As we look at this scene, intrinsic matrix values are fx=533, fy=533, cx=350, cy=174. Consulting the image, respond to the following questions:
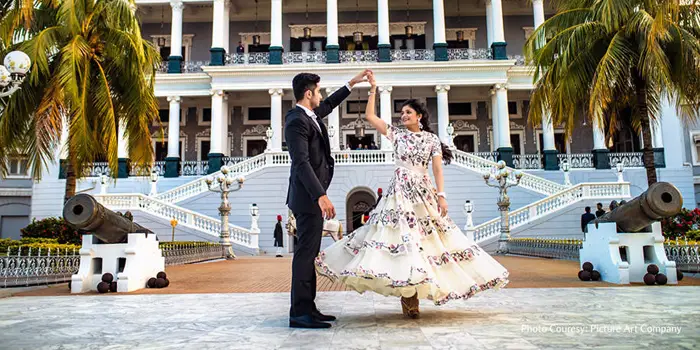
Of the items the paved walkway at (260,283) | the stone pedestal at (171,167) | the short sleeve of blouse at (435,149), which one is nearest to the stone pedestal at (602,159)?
the paved walkway at (260,283)

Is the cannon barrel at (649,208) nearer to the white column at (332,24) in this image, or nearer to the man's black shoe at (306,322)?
the man's black shoe at (306,322)

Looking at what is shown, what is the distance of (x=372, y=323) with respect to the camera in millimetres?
4074

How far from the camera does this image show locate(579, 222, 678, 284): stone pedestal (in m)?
7.28

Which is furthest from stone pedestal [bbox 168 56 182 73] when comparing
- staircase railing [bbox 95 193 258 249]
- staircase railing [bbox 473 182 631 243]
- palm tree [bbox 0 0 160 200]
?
staircase railing [bbox 473 182 631 243]

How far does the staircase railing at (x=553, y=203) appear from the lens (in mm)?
19672

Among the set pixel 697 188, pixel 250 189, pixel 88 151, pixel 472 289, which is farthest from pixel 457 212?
pixel 472 289

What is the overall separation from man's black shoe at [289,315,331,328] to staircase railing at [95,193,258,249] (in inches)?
635

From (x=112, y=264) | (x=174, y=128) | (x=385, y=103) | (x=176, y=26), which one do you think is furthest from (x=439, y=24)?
(x=112, y=264)

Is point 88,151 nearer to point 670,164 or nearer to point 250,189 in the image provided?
point 250,189

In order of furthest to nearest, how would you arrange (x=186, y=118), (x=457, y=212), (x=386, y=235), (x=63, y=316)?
1. (x=186, y=118)
2. (x=457, y=212)
3. (x=63, y=316)
4. (x=386, y=235)

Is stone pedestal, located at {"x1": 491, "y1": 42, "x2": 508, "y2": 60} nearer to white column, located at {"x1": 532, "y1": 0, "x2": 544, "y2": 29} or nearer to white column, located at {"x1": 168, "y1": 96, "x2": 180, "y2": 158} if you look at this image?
white column, located at {"x1": 532, "y1": 0, "x2": 544, "y2": 29}

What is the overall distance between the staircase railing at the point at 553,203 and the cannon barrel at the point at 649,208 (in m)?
12.0

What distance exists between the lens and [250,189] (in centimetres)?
2275

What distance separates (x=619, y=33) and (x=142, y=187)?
20502 mm
